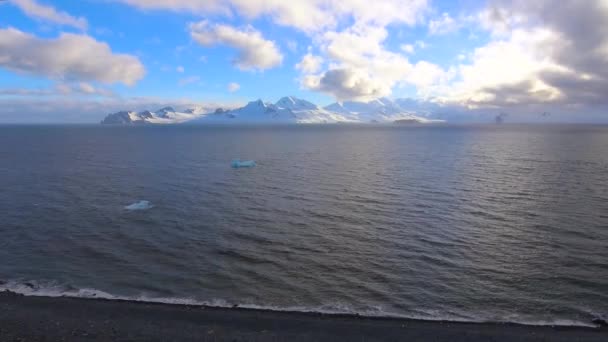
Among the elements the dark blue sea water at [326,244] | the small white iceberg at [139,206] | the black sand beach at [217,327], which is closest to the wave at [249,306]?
the dark blue sea water at [326,244]

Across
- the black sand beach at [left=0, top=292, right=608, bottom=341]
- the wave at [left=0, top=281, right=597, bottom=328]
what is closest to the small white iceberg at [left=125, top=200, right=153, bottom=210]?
the wave at [left=0, top=281, right=597, bottom=328]

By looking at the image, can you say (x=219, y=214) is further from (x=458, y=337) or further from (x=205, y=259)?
(x=458, y=337)

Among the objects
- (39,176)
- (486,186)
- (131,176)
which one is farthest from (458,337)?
(39,176)

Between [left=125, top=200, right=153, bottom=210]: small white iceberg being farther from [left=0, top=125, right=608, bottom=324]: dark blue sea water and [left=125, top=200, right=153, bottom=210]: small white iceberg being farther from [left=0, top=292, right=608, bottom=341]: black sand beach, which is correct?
[left=0, top=292, right=608, bottom=341]: black sand beach

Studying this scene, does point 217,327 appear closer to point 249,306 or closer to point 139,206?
point 249,306

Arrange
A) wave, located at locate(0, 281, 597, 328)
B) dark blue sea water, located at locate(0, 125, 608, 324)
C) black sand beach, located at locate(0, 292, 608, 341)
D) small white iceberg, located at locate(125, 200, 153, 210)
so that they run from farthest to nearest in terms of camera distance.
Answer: small white iceberg, located at locate(125, 200, 153, 210) → dark blue sea water, located at locate(0, 125, 608, 324) → wave, located at locate(0, 281, 597, 328) → black sand beach, located at locate(0, 292, 608, 341)

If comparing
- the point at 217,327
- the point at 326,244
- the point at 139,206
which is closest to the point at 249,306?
the point at 217,327
